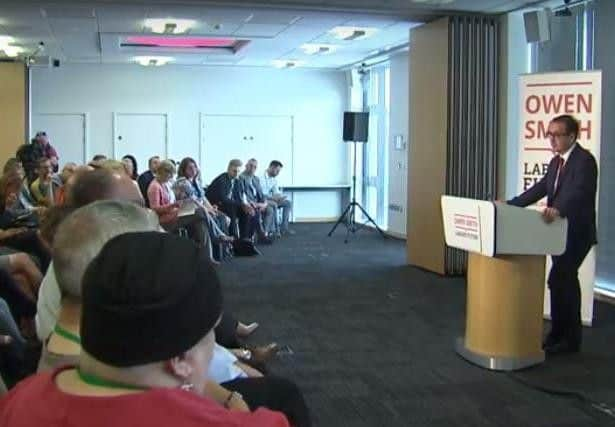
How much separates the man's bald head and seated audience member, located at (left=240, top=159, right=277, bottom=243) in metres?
8.43

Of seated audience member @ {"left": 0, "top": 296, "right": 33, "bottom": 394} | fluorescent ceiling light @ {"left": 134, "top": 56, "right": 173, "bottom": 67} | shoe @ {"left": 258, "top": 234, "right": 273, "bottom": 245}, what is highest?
fluorescent ceiling light @ {"left": 134, "top": 56, "right": 173, "bottom": 67}

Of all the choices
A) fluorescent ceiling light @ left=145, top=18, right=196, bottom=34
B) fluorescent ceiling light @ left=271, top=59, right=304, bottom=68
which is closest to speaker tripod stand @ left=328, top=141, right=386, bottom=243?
fluorescent ceiling light @ left=271, top=59, right=304, bottom=68

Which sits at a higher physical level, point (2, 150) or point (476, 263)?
point (2, 150)

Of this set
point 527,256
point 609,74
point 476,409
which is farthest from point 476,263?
point 609,74

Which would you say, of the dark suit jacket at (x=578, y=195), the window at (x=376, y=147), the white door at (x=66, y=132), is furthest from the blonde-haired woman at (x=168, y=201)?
the white door at (x=66, y=132)

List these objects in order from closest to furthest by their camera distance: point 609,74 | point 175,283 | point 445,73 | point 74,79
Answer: point 175,283, point 609,74, point 445,73, point 74,79

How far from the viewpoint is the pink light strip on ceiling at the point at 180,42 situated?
11.5 m

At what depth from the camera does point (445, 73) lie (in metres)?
8.52

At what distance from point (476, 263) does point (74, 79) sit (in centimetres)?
1092

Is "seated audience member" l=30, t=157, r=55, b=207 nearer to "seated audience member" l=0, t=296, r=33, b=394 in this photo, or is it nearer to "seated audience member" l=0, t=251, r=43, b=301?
"seated audience member" l=0, t=251, r=43, b=301

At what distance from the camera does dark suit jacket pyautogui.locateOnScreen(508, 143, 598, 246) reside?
504 centimetres

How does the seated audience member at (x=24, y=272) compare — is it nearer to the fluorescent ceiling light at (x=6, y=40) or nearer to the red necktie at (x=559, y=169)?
the red necktie at (x=559, y=169)

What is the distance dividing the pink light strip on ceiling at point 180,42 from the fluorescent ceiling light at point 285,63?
4.77ft

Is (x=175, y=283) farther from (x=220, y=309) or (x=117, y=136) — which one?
(x=117, y=136)
